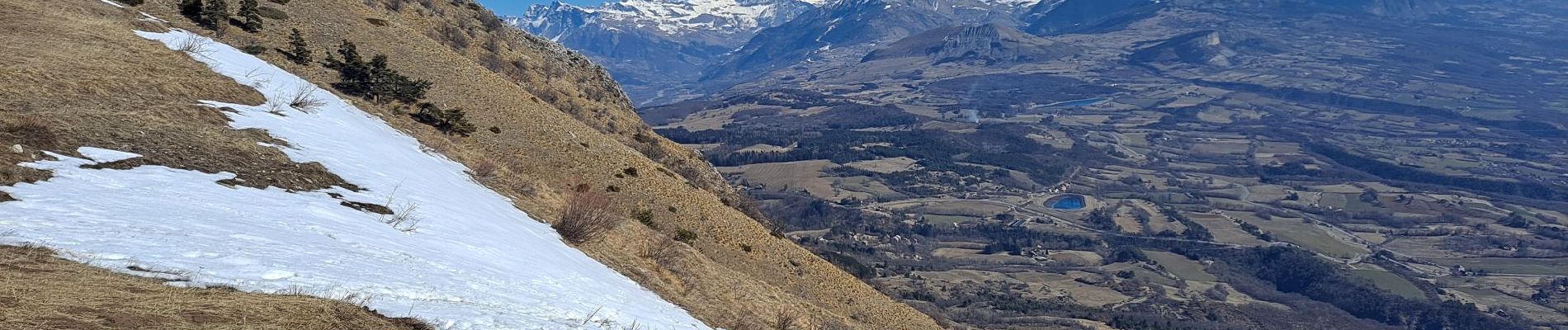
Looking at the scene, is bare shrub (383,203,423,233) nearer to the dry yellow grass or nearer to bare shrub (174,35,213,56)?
the dry yellow grass

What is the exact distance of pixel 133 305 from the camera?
29.7 feet

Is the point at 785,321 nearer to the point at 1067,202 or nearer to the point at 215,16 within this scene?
the point at 215,16

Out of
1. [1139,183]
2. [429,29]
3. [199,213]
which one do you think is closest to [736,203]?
[429,29]

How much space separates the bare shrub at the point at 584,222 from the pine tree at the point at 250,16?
1655 centimetres

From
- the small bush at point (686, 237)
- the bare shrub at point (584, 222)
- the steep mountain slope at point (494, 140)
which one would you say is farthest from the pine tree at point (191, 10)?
the small bush at point (686, 237)

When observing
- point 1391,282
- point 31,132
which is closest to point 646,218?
point 31,132

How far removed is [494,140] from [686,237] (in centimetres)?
788

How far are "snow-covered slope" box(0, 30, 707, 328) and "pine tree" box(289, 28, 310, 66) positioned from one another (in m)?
10.0

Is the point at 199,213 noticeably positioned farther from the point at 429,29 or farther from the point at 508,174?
the point at 429,29

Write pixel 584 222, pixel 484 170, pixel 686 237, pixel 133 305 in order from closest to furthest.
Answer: pixel 133 305 → pixel 584 222 → pixel 484 170 → pixel 686 237

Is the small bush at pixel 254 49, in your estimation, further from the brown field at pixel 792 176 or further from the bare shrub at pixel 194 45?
the brown field at pixel 792 176

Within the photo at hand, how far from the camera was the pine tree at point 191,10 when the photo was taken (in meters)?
30.3

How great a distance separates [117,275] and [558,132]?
73.0 ft

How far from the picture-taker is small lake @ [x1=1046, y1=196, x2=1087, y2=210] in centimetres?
16425
